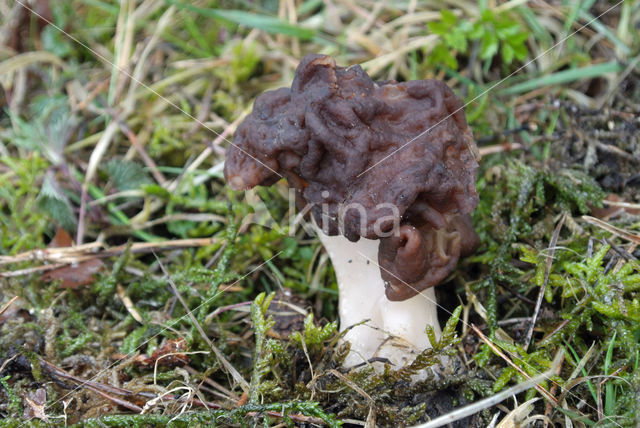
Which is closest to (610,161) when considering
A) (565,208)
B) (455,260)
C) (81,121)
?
(565,208)

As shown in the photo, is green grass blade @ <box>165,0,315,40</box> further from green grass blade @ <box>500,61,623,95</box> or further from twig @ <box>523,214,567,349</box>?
twig @ <box>523,214,567,349</box>

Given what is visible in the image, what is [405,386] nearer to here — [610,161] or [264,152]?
[264,152]

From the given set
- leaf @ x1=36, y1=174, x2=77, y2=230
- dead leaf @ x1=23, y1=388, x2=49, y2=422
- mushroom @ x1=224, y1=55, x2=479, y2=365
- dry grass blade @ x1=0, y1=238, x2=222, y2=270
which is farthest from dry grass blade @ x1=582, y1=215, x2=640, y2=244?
leaf @ x1=36, y1=174, x2=77, y2=230

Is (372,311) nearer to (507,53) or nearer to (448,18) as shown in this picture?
(507,53)

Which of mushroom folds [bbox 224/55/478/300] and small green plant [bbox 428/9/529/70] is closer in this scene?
mushroom folds [bbox 224/55/478/300]

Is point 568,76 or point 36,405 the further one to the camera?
point 568,76

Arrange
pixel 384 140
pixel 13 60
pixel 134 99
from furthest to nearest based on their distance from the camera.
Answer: pixel 13 60
pixel 134 99
pixel 384 140

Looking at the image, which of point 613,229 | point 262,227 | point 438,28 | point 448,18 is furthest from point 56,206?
point 613,229
